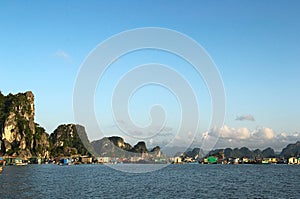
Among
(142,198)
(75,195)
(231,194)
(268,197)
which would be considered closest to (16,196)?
(75,195)

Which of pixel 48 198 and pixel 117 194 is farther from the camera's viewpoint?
pixel 117 194

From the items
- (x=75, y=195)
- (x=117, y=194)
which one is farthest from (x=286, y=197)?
(x=75, y=195)

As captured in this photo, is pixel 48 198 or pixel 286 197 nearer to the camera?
pixel 48 198

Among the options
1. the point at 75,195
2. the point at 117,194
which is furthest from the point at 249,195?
the point at 75,195

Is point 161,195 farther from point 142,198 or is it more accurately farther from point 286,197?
point 286,197

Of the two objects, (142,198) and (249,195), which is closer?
(142,198)

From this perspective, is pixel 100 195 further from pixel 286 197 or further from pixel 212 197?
pixel 286 197

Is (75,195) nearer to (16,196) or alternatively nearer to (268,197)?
(16,196)
